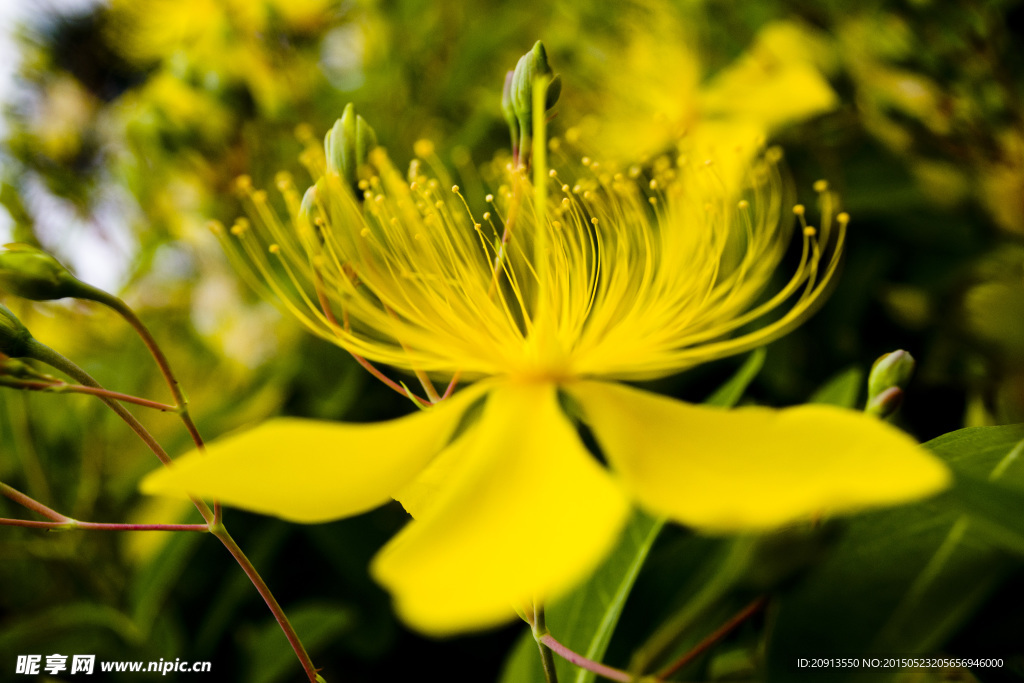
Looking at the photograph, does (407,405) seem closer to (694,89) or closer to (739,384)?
(739,384)

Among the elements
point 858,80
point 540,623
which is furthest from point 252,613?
point 858,80

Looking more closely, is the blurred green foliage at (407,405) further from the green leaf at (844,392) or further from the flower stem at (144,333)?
the flower stem at (144,333)

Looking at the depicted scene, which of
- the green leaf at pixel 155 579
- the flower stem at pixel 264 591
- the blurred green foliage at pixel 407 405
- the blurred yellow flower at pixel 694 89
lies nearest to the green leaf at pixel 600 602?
the blurred green foliage at pixel 407 405

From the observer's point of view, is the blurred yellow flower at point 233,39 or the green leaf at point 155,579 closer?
the green leaf at point 155,579

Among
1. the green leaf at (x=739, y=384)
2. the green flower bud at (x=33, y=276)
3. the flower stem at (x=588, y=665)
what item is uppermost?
the green flower bud at (x=33, y=276)

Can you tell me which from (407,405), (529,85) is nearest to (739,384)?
(529,85)

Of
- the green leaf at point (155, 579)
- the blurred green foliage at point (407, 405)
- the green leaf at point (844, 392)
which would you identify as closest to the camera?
the blurred green foliage at point (407, 405)

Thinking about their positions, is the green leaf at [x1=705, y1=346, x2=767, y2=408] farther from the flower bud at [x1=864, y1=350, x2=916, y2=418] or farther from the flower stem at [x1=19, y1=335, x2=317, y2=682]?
the flower stem at [x1=19, y1=335, x2=317, y2=682]
